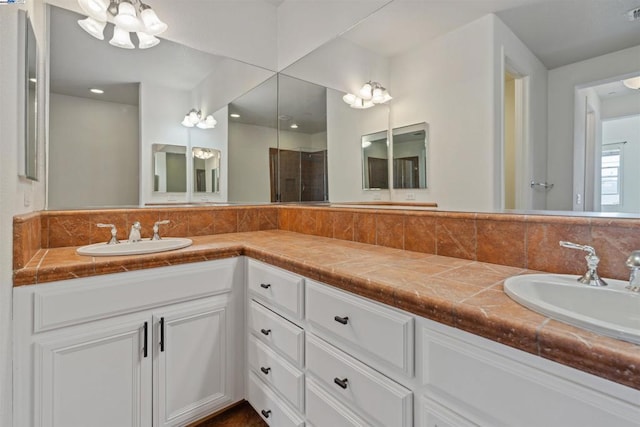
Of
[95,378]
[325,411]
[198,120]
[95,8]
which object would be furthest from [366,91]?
[95,378]

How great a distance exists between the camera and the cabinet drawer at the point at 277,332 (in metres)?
1.17

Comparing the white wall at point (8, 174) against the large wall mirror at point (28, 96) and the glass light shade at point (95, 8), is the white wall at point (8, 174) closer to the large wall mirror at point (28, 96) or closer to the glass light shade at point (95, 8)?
the large wall mirror at point (28, 96)

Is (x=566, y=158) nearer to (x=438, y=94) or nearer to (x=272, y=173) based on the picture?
(x=438, y=94)

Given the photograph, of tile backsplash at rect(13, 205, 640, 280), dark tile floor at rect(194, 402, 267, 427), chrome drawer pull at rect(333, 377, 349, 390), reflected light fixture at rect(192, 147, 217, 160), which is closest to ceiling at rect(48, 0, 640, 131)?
reflected light fixture at rect(192, 147, 217, 160)

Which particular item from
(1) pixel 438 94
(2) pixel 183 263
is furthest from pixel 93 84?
(1) pixel 438 94

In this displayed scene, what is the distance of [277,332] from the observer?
1.29 meters

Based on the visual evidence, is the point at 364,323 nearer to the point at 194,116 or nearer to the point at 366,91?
the point at 366,91

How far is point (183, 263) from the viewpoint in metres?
1.35

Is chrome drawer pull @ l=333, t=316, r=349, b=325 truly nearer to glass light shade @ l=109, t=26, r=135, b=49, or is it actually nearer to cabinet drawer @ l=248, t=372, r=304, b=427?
cabinet drawer @ l=248, t=372, r=304, b=427

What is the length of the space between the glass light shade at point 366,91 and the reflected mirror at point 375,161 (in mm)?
228

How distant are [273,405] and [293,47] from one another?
232 cm

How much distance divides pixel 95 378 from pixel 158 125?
136cm

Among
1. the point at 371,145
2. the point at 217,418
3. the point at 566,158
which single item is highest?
the point at 371,145

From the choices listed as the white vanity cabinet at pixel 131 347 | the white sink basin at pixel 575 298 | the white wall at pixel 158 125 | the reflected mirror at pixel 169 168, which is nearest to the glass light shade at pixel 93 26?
the white wall at pixel 158 125
